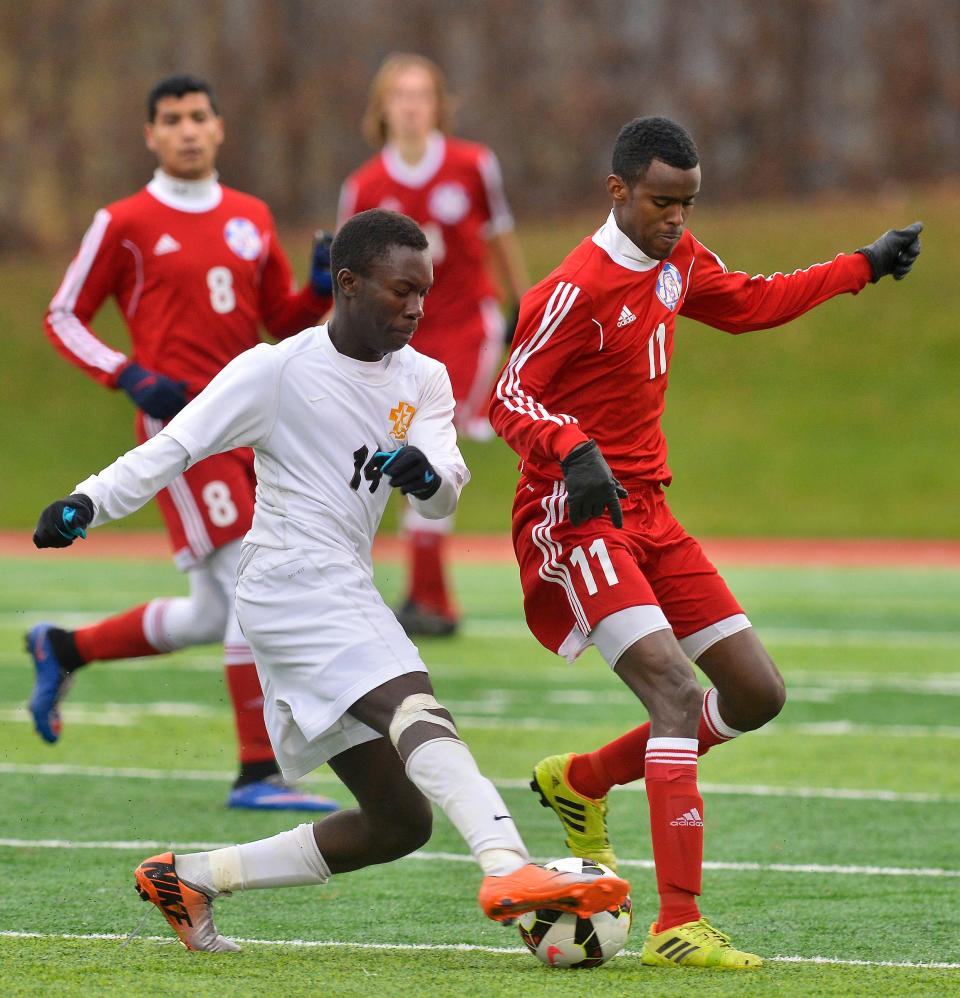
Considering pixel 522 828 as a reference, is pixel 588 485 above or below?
above

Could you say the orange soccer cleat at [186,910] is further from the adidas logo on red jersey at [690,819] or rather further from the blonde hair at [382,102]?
the blonde hair at [382,102]

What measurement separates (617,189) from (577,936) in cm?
195

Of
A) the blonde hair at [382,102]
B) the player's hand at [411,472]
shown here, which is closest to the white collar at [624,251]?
the player's hand at [411,472]

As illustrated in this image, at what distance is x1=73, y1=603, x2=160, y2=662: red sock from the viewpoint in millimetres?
6969

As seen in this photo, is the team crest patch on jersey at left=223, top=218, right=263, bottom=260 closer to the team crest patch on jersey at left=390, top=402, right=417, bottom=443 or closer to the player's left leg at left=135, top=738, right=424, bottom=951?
the team crest patch on jersey at left=390, top=402, right=417, bottom=443

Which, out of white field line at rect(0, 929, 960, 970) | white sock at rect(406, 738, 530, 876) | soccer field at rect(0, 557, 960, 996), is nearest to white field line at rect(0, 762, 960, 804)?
soccer field at rect(0, 557, 960, 996)

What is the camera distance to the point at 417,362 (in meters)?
4.57

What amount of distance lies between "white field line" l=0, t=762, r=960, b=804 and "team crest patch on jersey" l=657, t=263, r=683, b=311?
8.13 feet

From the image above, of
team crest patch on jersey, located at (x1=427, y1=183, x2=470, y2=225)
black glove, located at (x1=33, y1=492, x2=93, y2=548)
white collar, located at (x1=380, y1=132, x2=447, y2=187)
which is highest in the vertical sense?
white collar, located at (x1=380, y1=132, x2=447, y2=187)

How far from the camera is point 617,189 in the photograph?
4.90m

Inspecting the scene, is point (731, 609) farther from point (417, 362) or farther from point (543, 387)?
point (417, 362)

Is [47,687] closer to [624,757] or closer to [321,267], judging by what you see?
[321,267]

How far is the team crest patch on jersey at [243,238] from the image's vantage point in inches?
269

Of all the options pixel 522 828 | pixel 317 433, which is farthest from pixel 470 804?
pixel 522 828
